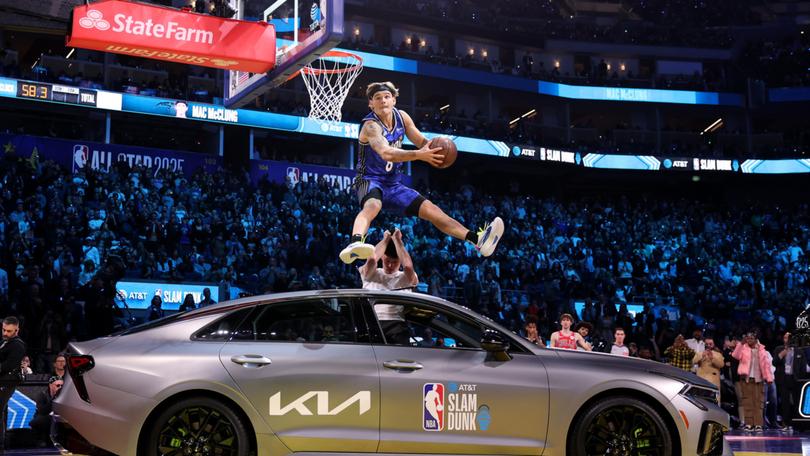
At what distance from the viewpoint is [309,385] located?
19.5 ft

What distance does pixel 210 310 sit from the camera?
622 cm

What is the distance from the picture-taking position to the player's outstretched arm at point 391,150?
7.77 meters

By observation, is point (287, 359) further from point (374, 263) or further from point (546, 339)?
point (546, 339)

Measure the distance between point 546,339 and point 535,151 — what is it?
57.2 ft

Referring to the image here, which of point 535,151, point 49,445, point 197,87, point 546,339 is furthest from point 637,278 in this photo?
point 49,445

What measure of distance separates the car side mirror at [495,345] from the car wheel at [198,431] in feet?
5.80

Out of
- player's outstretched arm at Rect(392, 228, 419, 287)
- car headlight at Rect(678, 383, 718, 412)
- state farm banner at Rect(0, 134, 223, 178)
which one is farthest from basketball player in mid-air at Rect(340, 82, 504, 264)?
state farm banner at Rect(0, 134, 223, 178)

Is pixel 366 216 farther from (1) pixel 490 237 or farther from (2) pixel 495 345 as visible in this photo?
(2) pixel 495 345

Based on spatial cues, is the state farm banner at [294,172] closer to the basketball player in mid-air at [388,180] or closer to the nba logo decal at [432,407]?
the basketball player in mid-air at [388,180]

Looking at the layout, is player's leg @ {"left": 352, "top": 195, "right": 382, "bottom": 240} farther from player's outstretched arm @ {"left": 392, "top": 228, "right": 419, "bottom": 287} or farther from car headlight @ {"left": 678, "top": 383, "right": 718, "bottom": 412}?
car headlight @ {"left": 678, "top": 383, "right": 718, "bottom": 412}

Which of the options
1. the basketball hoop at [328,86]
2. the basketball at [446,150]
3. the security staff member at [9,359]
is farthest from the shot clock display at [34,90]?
the basketball at [446,150]

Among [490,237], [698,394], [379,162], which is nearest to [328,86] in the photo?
[379,162]

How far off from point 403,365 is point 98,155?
79.5 ft

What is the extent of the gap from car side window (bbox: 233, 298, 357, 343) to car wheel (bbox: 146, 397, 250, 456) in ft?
1.82
